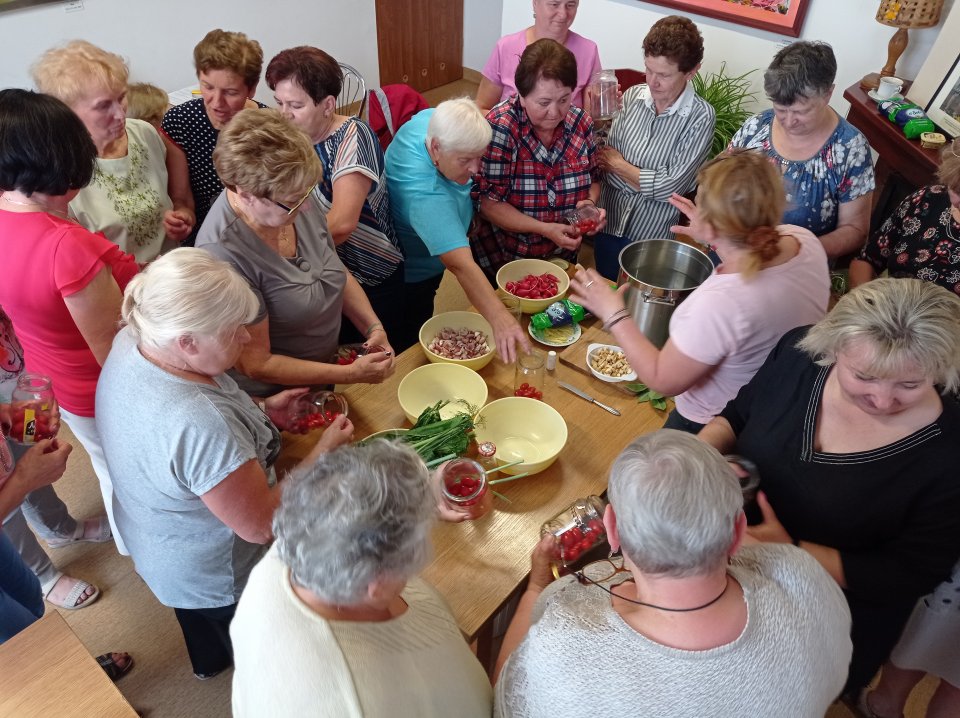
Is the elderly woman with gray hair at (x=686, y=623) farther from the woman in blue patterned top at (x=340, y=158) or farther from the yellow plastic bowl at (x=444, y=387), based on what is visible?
the woman in blue patterned top at (x=340, y=158)

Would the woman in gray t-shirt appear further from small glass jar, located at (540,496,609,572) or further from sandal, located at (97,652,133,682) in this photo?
sandal, located at (97,652,133,682)

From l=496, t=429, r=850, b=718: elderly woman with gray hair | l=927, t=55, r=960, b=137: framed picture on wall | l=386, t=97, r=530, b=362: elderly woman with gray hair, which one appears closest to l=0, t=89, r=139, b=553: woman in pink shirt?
l=386, t=97, r=530, b=362: elderly woman with gray hair

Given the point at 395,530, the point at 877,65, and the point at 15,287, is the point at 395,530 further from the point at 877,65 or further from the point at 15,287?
the point at 877,65

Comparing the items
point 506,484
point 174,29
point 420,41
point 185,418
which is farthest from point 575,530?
point 420,41

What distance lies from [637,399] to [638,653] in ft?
3.71

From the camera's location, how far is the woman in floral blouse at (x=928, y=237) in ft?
7.13

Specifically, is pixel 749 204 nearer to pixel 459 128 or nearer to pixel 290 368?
pixel 459 128

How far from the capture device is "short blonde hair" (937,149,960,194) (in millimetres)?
2088

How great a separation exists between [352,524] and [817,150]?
2.48 m

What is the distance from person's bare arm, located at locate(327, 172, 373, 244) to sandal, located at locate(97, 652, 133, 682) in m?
1.70

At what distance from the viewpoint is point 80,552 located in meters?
2.71

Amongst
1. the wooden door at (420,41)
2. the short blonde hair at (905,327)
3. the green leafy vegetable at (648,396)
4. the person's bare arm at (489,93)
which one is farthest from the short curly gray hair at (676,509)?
the wooden door at (420,41)

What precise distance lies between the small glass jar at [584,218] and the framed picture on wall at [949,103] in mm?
1904

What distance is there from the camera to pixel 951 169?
2.11 metres
